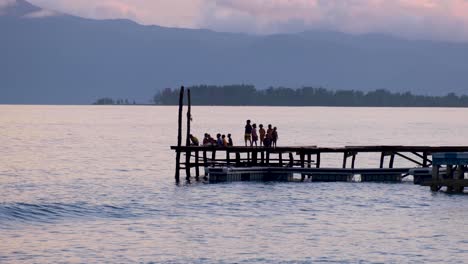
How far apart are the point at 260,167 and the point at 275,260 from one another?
25.7 metres

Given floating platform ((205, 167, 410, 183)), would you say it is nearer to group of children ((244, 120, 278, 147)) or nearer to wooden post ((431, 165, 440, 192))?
group of children ((244, 120, 278, 147))

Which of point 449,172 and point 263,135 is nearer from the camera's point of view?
point 449,172

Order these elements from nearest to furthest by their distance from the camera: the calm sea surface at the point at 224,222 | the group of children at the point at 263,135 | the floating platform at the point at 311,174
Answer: the calm sea surface at the point at 224,222, the floating platform at the point at 311,174, the group of children at the point at 263,135

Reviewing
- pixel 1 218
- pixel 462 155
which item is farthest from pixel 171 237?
pixel 462 155

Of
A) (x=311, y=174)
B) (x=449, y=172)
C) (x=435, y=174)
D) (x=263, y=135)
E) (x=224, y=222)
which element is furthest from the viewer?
(x=263, y=135)

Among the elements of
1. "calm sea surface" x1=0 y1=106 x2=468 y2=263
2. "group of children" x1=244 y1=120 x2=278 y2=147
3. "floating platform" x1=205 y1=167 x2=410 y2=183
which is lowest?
"calm sea surface" x1=0 y1=106 x2=468 y2=263

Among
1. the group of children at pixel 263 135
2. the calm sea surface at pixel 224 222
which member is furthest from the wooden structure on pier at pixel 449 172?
the group of children at pixel 263 135

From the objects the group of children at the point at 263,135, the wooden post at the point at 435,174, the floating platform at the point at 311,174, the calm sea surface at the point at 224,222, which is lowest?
the calm sea surface at the point at 224,222

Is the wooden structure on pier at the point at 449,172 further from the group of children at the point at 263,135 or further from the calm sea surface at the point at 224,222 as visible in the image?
the group of children at the point at 263,135

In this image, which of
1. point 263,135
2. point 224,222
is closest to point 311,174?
point 263,135

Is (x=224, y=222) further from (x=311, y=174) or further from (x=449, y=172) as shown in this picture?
(x=311, y=174)

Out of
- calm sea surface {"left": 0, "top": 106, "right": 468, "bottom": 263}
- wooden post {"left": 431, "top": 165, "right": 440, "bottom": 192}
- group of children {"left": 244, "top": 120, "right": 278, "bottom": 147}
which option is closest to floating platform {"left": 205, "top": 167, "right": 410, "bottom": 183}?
calm sea surface {"left": 0, "top": 106, "right": 468, "bottom": 263}

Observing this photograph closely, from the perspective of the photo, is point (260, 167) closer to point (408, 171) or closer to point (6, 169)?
point (408, 171)

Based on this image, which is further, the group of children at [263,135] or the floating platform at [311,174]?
the group of children at [263,135]
